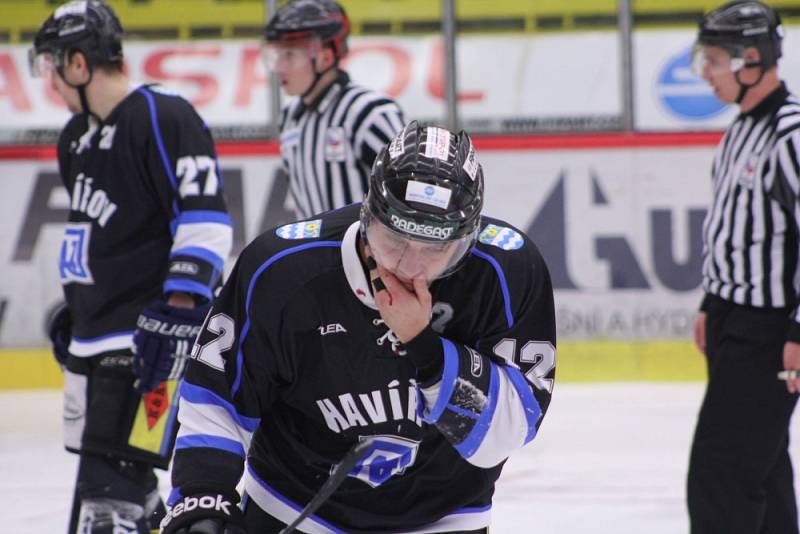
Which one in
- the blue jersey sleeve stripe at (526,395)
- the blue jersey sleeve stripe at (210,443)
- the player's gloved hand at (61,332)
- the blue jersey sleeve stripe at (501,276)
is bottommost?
the player's gloved hand at (61,332)

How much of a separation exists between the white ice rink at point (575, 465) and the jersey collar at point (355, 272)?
200cm

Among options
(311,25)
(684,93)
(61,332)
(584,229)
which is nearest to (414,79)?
(584,229)

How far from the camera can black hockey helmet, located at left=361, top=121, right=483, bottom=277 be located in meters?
Result: 1.55

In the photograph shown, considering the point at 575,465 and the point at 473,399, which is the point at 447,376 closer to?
the point at 473,399

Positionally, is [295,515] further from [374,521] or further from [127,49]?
[127,49]

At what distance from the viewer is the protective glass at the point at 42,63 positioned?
2.82m

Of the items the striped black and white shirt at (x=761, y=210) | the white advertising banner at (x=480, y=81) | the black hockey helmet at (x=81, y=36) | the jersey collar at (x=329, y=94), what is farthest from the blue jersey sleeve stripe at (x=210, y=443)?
the white advertising banner at (x=480, y=81)

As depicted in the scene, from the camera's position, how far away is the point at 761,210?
9.28ft

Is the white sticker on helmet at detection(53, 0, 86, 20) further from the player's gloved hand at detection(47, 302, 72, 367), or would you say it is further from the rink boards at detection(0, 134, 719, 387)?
the rink boards at detection(0, 134, 719, 387)

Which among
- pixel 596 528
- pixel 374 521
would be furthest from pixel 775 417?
pixel 374 521

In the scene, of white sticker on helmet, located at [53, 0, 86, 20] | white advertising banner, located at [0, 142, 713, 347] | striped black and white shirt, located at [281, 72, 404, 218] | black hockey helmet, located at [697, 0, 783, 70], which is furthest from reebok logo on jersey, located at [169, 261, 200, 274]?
white advertising banner, located at [0, 142, 713, 347]

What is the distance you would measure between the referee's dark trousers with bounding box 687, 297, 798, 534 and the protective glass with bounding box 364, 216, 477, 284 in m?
1.34

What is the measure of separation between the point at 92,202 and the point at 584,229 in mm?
3314

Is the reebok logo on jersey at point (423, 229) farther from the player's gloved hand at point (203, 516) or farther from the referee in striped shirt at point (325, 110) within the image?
the referee in striped shirt at point (325, 110)
